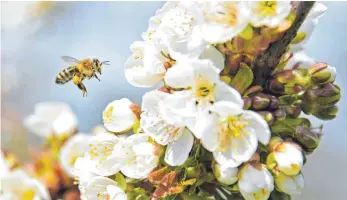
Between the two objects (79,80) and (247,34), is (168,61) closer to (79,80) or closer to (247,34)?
(247,34)

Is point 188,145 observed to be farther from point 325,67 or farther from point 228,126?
point 325,67

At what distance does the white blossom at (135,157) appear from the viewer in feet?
4.92

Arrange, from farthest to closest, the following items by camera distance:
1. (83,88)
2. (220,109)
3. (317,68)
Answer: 1. (83,88)
2. (317,68)
3. (220,109)

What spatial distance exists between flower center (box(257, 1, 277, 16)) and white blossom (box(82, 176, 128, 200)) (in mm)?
556

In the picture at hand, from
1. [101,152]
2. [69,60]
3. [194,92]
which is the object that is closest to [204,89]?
[194,92]

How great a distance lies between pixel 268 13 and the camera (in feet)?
4.48

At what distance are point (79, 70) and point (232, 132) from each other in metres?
1.09

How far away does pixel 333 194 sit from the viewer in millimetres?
5629

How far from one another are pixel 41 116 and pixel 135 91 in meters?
1.88

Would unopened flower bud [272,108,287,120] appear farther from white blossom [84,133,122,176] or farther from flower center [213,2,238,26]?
white blossom [84,133,122,176]

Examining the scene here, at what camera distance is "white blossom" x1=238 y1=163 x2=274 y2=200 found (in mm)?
1396

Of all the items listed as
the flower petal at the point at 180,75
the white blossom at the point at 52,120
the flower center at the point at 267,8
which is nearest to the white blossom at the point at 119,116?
the flower petal at the point at 180,75

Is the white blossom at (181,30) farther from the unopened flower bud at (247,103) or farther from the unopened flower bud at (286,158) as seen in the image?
the unopened flower bud at (286,158)

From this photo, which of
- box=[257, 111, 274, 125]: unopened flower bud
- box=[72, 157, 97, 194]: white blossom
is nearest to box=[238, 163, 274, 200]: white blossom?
box=[257, 111, 274, 125]: unopened flower bud
